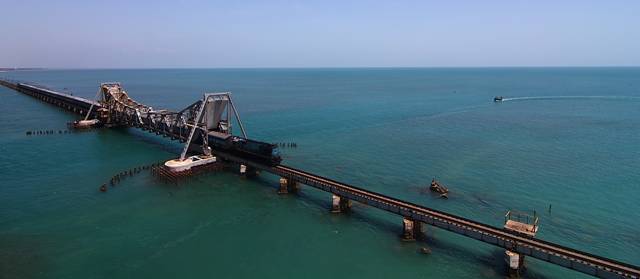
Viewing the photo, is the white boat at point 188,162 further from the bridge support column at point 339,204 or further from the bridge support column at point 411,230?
the bridge support column at point 411,230

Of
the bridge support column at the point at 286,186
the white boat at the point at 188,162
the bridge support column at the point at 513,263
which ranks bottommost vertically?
the bridge support column at the point at 513,263

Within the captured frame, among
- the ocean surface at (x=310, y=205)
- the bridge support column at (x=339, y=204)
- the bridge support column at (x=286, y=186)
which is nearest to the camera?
the ocean surface at (x=310, y=205)

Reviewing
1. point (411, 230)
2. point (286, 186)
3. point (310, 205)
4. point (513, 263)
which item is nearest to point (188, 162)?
Result: point (286, 186)

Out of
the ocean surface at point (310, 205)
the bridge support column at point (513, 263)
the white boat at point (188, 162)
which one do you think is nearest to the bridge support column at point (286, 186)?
the ocean surface at point (310, 205)

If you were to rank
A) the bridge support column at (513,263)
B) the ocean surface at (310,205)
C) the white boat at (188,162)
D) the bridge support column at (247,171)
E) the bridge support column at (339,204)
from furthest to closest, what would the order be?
the bridge support column at (247,171) → the white boat at (188,162) → the bridge support column at (339,204) → the ocean surface at (310,205) → the bridge support column at (513,263)

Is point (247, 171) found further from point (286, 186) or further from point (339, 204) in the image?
point (339, 204)

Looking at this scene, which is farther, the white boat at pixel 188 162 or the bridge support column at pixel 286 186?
the white boat at pixel 188 162

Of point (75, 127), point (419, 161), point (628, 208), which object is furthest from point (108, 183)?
point (628, 208)
